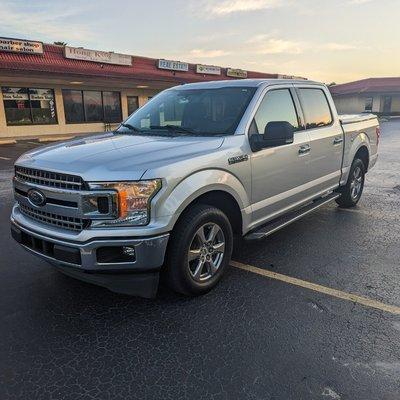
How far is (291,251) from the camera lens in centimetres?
477

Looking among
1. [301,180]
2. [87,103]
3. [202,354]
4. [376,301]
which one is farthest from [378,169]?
[87,103]

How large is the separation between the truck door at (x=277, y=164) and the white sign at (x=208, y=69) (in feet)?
81.2

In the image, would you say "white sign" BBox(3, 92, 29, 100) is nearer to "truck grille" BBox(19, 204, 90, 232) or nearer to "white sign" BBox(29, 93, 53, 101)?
"white sign" BBox(29, 93, 53, 101)

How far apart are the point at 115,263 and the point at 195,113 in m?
2.09

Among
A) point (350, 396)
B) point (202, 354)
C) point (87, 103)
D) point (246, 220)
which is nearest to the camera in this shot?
point (350, 396)

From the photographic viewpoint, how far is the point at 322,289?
3766 mm

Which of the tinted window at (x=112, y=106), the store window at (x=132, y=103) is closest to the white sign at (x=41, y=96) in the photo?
the tinted window at (x=112, y=106)

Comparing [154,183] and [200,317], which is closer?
[154,183]

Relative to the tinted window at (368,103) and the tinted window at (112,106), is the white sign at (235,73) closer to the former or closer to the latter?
the tinted window at (112,106)

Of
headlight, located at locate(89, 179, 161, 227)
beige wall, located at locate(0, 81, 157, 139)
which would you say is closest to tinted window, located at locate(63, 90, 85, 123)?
beige wall, located at locate(0, 81, 157, 139)

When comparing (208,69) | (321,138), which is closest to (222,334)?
(321,138)

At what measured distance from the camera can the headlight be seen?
293 centimetres

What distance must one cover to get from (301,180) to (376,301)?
178 cm

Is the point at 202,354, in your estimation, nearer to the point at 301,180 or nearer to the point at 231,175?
the point at 231,175
